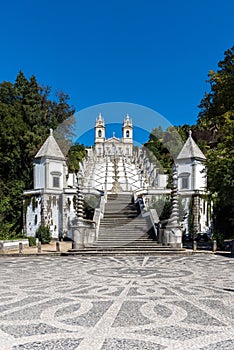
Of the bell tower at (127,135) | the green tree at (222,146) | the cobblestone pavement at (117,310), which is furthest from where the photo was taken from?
the bell tower at (127,135)

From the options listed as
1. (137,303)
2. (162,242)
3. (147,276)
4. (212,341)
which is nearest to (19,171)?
(162,242)

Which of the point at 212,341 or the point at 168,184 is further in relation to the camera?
the point at 168,184

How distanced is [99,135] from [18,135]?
148 ft

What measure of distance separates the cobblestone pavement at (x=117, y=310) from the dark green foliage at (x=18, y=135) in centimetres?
1811

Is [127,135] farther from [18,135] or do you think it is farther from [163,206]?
[163,206]

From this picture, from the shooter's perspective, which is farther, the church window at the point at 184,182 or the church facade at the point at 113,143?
the church facade at the point at 113,143

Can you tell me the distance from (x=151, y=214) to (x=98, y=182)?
79.6 feet

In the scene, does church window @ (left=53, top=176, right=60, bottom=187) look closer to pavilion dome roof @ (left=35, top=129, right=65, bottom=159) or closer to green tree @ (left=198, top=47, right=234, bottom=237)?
pavilion dome roof @ (left=35, top=129, right=65, bottom=159)

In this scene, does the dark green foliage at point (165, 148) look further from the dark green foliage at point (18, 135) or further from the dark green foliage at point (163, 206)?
the dark green foliage at point (18, 135)

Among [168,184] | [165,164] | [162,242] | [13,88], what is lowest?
[162,242]

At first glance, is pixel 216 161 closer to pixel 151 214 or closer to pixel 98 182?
pixel 151 214

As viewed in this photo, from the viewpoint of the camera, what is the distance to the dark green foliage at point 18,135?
31.2 m

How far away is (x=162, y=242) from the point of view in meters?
18.1

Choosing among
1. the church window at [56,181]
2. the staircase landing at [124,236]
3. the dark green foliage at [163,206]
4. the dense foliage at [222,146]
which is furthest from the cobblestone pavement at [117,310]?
the church window at [56,181]
